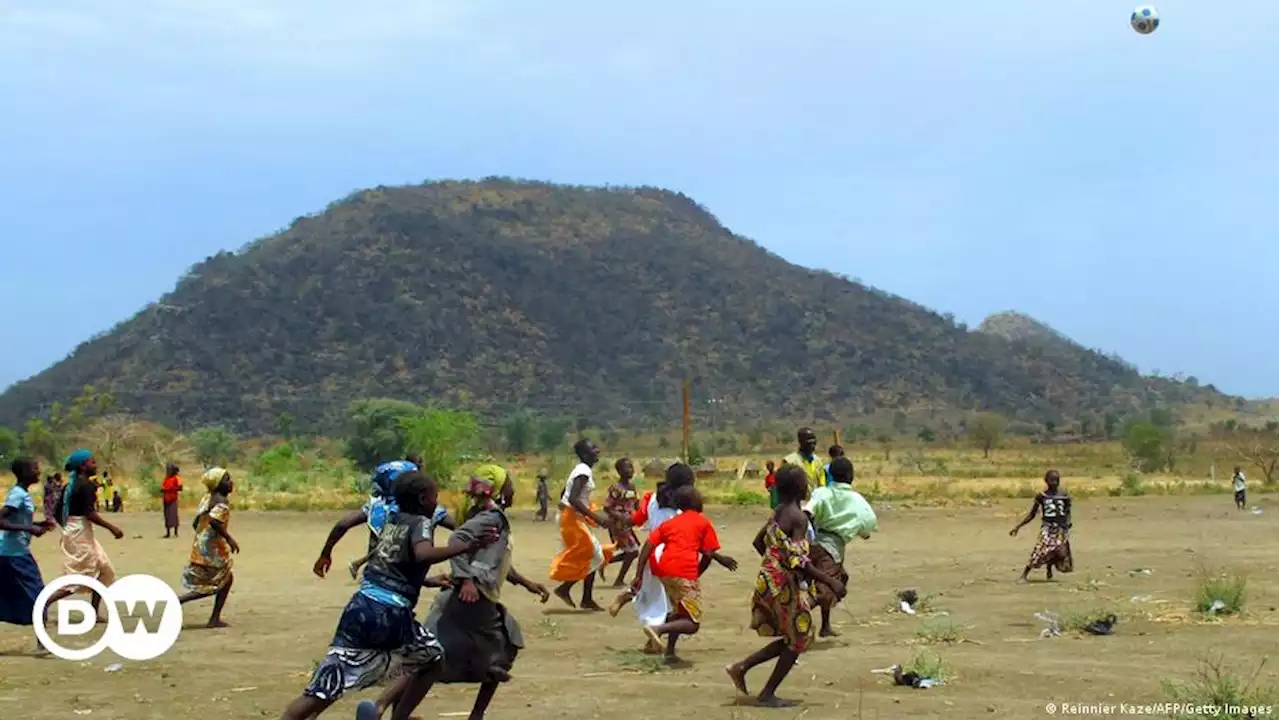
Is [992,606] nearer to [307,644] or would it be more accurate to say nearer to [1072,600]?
[1072,600]

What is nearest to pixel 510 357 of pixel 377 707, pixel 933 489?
pixel 933 489

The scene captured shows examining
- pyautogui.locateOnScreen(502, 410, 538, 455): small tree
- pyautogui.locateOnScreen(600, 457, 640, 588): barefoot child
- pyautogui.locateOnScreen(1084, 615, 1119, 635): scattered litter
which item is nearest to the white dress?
pyautogui.locateOnScreen(1084, 615, 1119, 635): scattered litter

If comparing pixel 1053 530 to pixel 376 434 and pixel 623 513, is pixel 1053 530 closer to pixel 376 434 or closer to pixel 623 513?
pixel 623 513

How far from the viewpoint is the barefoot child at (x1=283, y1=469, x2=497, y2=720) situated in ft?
24.0

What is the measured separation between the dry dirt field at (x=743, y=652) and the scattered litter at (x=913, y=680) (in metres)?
0.10

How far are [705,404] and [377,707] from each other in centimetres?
9749

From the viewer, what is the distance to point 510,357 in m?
106

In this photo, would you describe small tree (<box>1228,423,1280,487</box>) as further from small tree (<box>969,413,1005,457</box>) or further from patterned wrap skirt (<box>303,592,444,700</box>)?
patterned wrap skirt (<box>303,592,444,700</box>)

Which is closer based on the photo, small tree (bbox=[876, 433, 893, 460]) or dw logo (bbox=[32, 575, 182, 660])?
dw logo (bbox=[32, 575, 182, 660])

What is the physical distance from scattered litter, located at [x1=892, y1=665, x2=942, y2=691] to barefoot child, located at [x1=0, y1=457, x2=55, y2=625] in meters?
7.06

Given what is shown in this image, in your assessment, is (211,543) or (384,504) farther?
(211,543)

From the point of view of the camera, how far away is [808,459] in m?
13.7

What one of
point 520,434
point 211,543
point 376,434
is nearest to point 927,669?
point 211,543

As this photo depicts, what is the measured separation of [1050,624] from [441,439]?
29.6m
